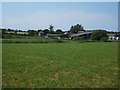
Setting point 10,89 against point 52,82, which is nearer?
Result: point 10,89

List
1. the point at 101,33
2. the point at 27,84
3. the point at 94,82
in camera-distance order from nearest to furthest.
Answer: the point at 27,84 → the point at 94,82 → the point at 101,33

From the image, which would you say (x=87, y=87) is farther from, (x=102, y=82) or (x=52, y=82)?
(x=52, y=82)

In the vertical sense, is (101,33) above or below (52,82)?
above

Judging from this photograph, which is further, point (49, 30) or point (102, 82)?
point (49, 30)

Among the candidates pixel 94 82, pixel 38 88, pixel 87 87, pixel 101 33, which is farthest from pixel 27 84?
pixel 101 33

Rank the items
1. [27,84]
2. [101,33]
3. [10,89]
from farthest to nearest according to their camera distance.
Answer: [101,33] < [27,84] < [10,89]

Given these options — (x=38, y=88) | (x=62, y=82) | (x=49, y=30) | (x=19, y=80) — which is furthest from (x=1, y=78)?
(x=49, y=30)

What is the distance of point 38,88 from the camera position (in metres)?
5.57

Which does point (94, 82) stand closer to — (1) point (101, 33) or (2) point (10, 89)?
(2) point (10, 89)

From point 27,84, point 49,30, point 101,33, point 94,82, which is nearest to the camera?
point 27,84

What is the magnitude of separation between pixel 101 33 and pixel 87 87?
8162 cm

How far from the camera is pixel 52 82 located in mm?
6312

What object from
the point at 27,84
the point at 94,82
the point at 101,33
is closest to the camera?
the point at 27,84

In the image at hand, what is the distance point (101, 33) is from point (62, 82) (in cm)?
8136
